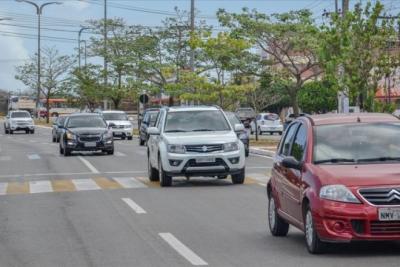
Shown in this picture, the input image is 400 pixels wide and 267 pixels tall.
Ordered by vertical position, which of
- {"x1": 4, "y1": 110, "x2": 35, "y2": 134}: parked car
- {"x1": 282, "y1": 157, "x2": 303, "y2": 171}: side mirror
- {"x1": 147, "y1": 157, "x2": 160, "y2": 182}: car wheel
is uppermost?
{"x1": 282, "y1": 157, "x2": 303, "y2": 171}: side mirror

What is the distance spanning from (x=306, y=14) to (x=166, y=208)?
28.9 meters

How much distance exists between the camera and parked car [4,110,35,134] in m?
69.7

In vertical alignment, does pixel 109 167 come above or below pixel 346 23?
below

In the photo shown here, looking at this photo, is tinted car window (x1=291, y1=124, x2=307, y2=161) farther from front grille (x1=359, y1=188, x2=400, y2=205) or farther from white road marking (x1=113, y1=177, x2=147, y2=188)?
white road marking (x1=113, y1=177, x2=147, y2=188)

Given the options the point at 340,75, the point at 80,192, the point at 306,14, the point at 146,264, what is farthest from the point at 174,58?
the point at 146,264

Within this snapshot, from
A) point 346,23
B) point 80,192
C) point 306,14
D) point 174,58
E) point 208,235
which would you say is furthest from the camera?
point 174,58

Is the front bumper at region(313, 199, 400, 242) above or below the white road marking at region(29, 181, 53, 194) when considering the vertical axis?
above

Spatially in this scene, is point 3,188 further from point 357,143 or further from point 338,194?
point 338,194

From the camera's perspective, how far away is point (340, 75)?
28.4 meters

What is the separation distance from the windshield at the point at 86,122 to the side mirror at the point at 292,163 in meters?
26.6

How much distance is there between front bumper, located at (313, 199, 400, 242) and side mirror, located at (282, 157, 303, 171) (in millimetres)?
909

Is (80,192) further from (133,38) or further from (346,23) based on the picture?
(133,38)

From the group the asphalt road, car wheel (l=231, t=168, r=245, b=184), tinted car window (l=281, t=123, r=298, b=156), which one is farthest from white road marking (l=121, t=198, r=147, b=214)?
tinted car window (l=281, t=123, r=298, b=156)

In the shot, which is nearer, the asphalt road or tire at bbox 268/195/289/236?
the asphalt road
